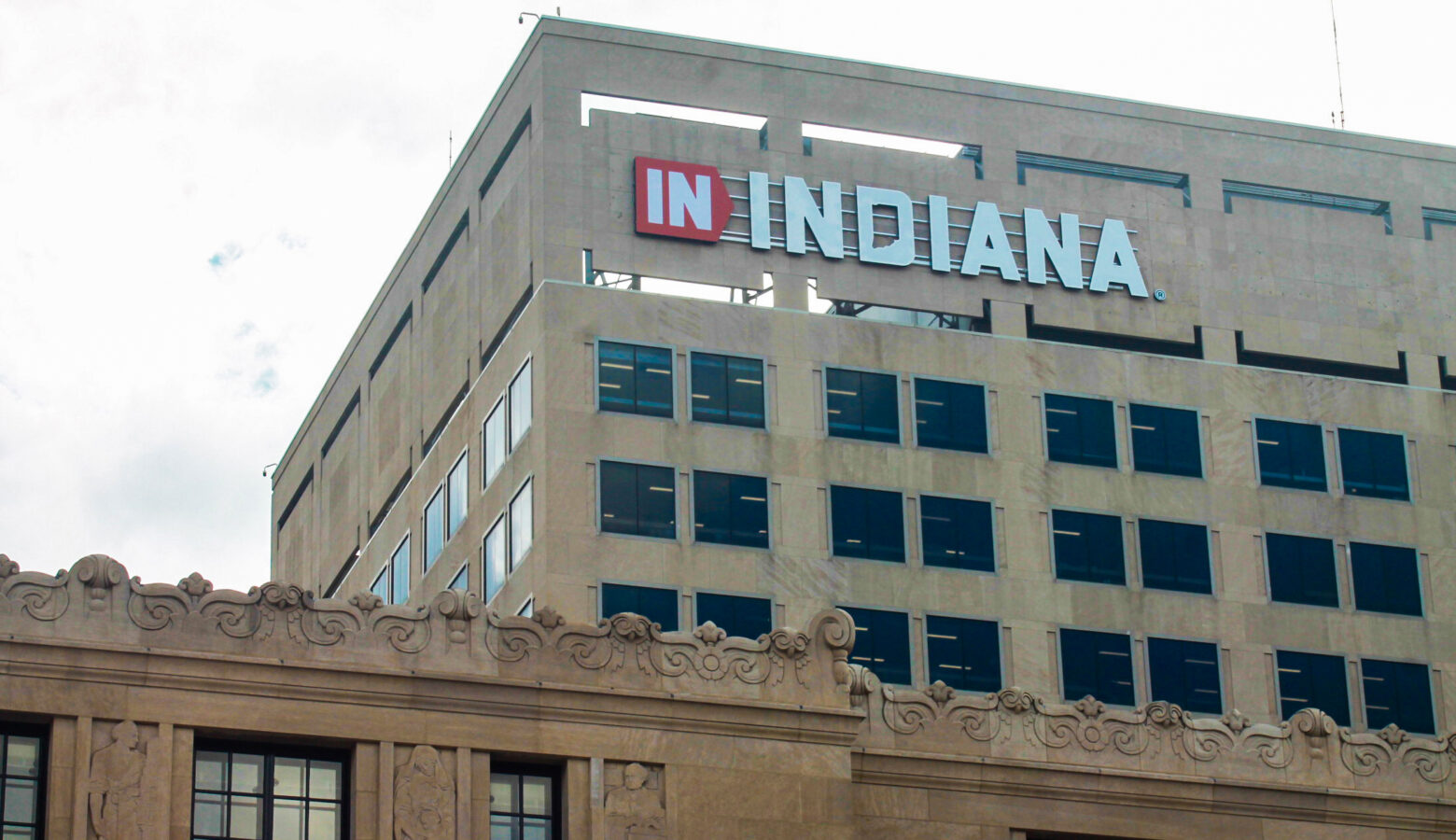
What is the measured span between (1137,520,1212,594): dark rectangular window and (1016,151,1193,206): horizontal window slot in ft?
37.8

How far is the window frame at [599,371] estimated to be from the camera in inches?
3425

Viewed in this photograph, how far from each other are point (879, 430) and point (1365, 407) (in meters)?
17.0

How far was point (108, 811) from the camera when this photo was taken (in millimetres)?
46375

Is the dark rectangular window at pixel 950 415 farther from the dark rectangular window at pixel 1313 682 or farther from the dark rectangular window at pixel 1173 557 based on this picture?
the dark rectangular window at pixel 1313 682

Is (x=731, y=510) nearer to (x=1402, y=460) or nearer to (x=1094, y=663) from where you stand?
(x=1094, y=663)

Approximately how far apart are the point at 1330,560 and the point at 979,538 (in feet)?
39.4

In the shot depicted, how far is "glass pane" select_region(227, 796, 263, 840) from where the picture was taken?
47688 millimetres

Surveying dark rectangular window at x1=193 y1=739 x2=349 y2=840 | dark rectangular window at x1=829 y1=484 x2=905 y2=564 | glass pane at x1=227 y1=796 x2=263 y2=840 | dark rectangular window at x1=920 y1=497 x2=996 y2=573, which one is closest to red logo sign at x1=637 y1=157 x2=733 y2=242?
dark rectangular window at x1=829 y1=484 x2=905 y2=564

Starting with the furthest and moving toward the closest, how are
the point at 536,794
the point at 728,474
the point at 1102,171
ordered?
1. the point at 1102,171
2. the point at 728,474
3. the point at 536,794

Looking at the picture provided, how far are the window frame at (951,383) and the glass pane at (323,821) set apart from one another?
42816 millimetres

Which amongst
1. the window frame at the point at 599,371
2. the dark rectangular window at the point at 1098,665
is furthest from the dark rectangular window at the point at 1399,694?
the window frame at the point at 599,371

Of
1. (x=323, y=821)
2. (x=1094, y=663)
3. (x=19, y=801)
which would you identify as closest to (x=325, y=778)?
(x=323, y=821)

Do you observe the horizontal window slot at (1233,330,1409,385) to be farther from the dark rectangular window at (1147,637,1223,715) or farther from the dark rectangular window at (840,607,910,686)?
the dark rectangular window at (840,607,910,686)

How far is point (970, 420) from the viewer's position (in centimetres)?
9144
